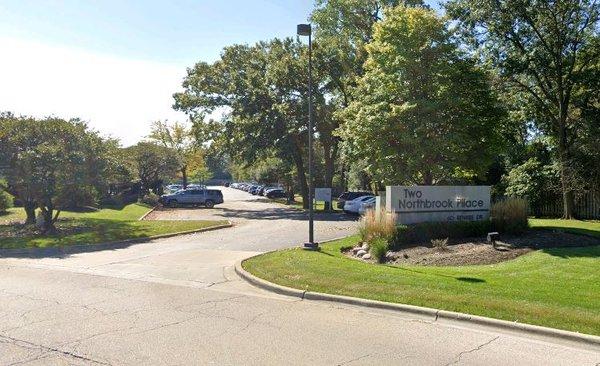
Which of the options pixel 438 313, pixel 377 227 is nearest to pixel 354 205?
pixel 377 227

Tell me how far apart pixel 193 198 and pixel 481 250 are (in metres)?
34.1

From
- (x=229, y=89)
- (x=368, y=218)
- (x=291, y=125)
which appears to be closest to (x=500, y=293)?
(x=368, y=218)

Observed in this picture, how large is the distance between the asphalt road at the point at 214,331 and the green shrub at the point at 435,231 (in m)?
5.91

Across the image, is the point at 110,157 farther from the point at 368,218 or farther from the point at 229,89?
the point at 229,89

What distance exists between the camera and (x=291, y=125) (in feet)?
127

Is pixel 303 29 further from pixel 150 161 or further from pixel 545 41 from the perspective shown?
pixel 150 161

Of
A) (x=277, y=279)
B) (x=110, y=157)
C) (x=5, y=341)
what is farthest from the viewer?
(x=110, y=157)

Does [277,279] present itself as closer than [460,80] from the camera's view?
Yes

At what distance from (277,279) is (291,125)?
2808 cm

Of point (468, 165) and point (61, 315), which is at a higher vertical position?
point (468, 165)

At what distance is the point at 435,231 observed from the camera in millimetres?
16781

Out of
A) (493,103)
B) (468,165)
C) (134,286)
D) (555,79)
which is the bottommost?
(134,286)

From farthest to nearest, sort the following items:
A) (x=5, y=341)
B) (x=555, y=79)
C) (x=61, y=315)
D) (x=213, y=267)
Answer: (x=555, y=79)
(x=213, y=267)
(x=61, y=315)
(x=5, y=341)

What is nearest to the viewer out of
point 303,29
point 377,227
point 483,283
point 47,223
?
point 483,283
